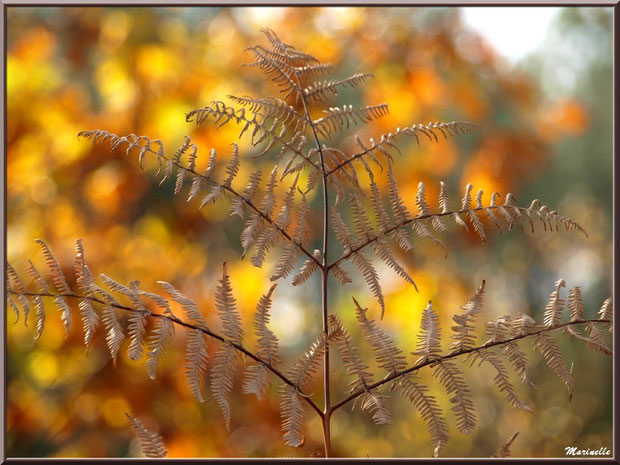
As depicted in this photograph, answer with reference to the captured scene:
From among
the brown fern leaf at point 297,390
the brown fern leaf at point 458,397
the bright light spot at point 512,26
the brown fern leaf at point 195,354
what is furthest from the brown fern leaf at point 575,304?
the bright light spot at point 512,26

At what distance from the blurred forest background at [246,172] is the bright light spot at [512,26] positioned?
60mm

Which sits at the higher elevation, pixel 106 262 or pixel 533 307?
pixel 106 262

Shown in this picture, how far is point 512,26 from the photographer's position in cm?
166

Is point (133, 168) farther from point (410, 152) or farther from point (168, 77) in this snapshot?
point (410, 152)

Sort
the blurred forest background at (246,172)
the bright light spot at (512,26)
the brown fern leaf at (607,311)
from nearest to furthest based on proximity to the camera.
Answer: the brown fern leaf at (607,311)
the bright light spot at (512,26)
the blurred forest background at (246,172)

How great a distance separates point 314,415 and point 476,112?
1110mm

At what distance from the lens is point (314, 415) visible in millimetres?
1944

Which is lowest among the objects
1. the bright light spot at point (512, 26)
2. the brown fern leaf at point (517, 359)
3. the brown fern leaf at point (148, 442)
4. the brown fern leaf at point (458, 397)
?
the brown fern leaf at point (148, 442)

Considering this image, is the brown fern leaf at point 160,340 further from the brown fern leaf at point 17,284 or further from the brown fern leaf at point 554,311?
the brown fern leaf at point 554,311

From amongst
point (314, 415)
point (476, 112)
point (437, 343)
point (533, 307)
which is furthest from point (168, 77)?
point (437, 343)

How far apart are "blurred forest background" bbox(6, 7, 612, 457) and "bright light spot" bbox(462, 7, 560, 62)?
2.3 inches

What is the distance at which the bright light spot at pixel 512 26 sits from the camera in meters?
1.61

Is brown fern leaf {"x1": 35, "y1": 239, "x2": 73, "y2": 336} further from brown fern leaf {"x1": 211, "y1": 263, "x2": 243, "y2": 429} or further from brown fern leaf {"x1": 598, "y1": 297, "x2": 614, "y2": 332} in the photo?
brown fern leaf {"x1": 598, "y1": 297, "x2": 614, "y2": 332}

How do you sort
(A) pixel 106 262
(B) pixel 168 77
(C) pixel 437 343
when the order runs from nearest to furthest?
1. (C) pixel 437 343
2. (A) pixel 106 262
3. (B) pixel 168 77
